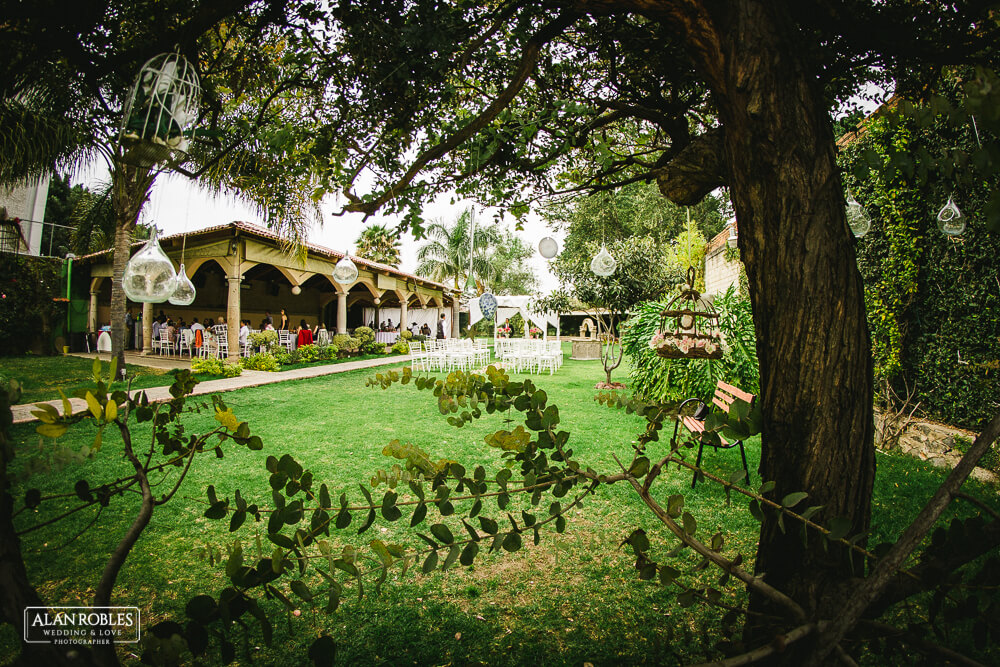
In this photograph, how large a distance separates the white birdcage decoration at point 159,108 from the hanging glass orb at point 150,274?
4515mm

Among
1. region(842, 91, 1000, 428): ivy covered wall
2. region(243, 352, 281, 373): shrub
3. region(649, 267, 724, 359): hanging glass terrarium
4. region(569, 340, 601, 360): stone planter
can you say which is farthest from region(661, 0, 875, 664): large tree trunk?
region(569, 340, 601, 360): stone planter

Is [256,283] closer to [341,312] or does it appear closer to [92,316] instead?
[341,312]

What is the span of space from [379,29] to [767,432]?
2.30 meters

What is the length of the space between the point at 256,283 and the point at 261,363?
890 centimetres

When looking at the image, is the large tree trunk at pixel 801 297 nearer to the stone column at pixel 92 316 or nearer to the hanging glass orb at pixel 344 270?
the hanging glass orb at pixel 344 270

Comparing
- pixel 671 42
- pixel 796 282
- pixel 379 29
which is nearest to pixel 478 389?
pixel 796 282

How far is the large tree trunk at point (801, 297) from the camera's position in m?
1.34

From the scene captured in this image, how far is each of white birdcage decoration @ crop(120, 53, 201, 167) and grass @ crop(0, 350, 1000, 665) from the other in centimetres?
121

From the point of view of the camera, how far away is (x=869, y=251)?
21.1ft

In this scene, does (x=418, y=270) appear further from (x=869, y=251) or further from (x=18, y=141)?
(x=869, y=251)

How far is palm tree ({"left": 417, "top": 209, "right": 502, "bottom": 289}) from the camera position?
88.2 feet

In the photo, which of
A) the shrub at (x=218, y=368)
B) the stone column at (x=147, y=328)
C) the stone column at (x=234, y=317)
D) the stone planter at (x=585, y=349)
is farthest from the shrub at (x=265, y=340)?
the stone planter at (x=585, y=349)

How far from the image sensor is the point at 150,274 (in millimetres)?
5867

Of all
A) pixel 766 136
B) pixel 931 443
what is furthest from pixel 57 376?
pixel 931 443
